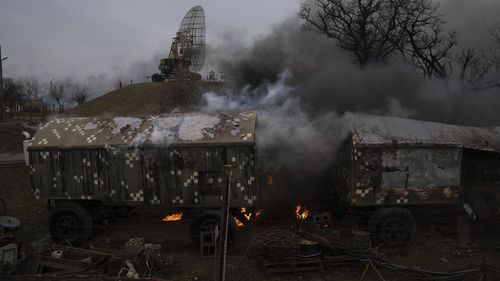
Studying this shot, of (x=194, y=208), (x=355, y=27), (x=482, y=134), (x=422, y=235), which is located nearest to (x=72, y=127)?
(x=194, y=208)

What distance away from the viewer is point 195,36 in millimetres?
40688

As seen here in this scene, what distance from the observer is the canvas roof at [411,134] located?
11000 millimetres

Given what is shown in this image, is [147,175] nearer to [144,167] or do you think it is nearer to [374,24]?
[144,167]

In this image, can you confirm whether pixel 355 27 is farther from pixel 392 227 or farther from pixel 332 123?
pixel 392 227

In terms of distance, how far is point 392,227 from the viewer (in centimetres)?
1097

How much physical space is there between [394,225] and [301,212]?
2.88 metres

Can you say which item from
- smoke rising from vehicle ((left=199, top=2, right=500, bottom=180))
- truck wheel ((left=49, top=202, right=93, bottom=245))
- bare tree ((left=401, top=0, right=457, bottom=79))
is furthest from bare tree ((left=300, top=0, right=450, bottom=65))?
truck wheel ((left=49, top=202, right=93, bottom=245))

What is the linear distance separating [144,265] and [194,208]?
2.54 metres

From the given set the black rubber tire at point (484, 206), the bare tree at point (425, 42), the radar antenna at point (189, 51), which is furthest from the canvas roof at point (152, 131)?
the radar antenna at point (189, 51)

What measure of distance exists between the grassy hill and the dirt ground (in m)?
19.8

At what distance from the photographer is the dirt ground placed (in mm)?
9336

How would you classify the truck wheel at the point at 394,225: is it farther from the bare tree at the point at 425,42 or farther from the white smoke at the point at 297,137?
the bare tree at the point at 425,42

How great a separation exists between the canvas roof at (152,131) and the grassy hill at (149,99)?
20665mm

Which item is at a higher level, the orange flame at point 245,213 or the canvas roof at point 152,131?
the canvas roof at point 152,131
